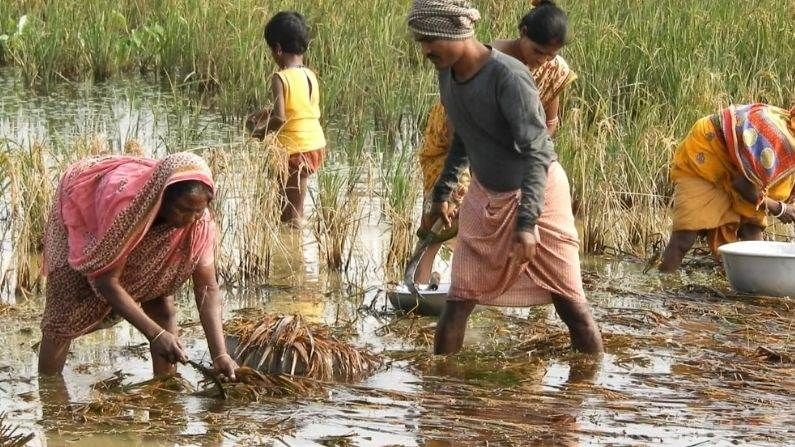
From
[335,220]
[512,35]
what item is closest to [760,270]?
[335,220]

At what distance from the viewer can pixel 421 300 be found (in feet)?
18.9

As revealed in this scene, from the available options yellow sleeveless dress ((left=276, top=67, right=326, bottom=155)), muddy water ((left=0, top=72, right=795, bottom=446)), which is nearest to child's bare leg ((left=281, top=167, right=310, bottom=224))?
yellow sleeveless dress ((left=276, top=67, right=326, bottom=155))

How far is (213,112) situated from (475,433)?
6181 millimetres

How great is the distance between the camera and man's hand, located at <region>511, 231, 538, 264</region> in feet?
15.0

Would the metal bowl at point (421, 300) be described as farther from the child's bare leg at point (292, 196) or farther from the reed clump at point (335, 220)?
the child's bare leg at point (292, 196)

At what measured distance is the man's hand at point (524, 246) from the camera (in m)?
4.56

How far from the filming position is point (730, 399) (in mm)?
4664

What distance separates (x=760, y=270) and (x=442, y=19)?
93.5 inches

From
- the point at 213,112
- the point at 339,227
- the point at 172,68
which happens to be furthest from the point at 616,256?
the point at 172,68

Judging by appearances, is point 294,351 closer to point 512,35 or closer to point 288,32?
point 288,32

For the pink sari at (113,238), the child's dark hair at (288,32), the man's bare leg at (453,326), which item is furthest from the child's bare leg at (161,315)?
the child's dark hair at (288,32)

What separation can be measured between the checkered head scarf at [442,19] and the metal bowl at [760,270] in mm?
2192

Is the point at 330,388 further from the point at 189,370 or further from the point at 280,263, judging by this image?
the point at 280,263

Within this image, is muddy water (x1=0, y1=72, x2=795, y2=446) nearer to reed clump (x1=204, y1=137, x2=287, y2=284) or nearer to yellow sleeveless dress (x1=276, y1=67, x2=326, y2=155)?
reed clump (x1=204, y1=137, x2=287, y2=284)
